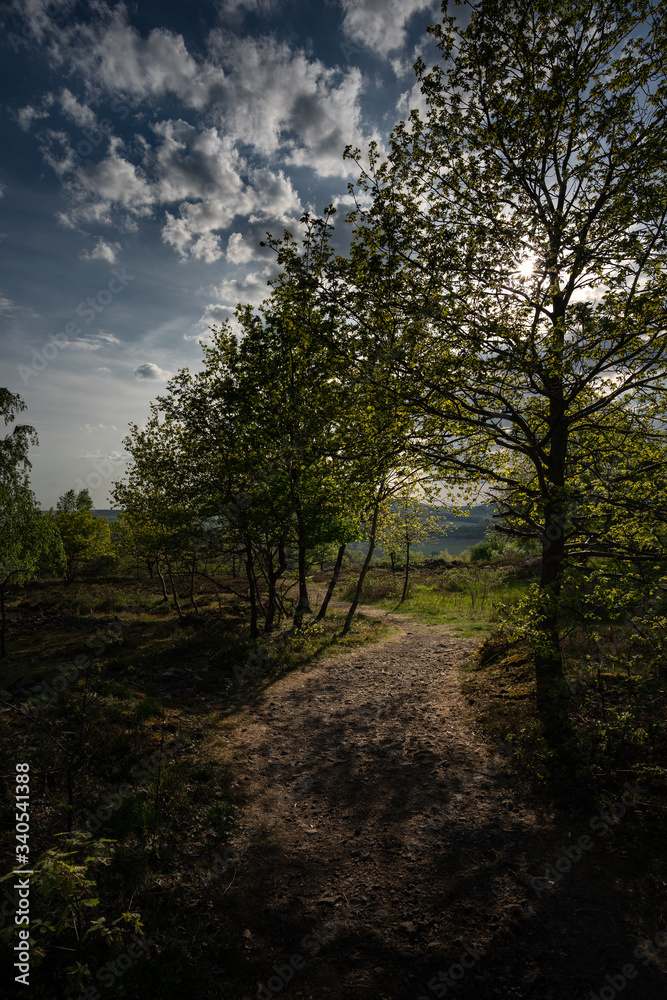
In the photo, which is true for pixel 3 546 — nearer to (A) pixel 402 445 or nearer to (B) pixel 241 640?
(B) pixel 241 640

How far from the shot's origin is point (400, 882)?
16.4 feet

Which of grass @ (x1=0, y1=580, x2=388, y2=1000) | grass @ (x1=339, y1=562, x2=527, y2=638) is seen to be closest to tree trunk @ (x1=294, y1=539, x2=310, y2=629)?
grass @ (x1=0, y1=580, x2=388, y2=1000)

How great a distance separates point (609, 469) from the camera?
8.59 meters

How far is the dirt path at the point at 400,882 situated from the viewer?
3846 mm

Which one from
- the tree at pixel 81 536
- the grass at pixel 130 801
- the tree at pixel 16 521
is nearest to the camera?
the grass at pixel 130 801

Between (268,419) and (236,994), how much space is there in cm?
1275

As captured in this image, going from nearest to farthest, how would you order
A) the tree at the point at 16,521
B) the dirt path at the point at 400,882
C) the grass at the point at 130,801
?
the grass at the point at 130,801 < the dirt path at the point at 400,882 < the tree at the point at 16,521

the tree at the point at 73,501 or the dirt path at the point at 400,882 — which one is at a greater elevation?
the tree at the point at 73,501

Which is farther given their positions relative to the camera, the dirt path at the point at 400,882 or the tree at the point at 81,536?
the tree at the point at 81,536

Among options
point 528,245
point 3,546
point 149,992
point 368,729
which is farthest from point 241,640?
point 528,245

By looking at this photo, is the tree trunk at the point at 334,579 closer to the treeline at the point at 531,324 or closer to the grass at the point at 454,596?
the grass at the point at 454,596

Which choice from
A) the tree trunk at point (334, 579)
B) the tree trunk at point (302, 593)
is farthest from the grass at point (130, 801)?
the tree trunk at point (334, 579)

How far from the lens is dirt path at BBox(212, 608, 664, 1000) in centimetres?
385

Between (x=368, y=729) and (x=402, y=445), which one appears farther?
(x=368, y=729)
